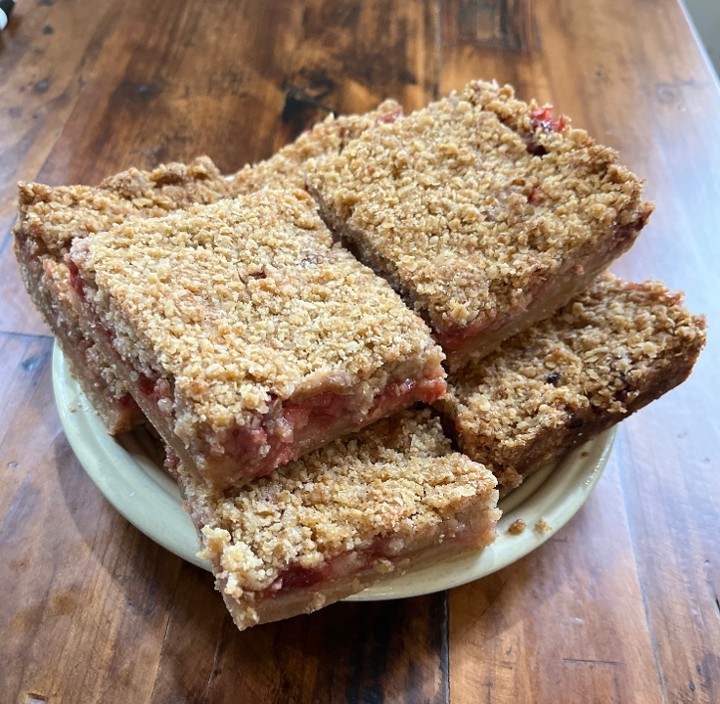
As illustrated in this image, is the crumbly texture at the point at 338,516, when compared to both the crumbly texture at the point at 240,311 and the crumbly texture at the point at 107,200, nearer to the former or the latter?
the crumbly texture at the point at 240,311

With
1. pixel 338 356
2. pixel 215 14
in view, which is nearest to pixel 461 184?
pixel 338 356

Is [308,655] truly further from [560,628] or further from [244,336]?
[244,336]

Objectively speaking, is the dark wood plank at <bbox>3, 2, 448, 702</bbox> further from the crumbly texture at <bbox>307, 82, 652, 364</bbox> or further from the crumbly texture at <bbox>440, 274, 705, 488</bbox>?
the crumbly texture at <bbox>307, 82, 652, 364</bbox>

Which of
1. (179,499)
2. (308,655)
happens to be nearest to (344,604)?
(308,655)

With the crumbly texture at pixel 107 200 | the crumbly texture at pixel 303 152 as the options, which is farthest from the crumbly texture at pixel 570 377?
the crumbly texture at pixel 107 200

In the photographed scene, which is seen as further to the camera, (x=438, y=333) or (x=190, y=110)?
(x=190, y=110)

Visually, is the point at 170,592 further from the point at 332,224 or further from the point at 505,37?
the point at 505,37
